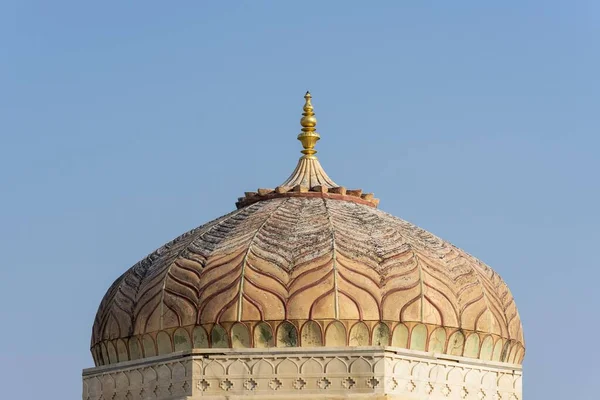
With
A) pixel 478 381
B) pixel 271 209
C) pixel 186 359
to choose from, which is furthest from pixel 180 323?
pixel 478 381

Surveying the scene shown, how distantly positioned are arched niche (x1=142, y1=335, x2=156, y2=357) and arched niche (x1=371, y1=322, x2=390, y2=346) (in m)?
3.01

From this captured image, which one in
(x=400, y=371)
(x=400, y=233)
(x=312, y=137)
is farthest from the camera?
(x=312, y=137)

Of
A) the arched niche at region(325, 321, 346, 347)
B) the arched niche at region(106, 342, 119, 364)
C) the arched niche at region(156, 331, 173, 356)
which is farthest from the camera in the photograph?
the arched niche at region(106, 342, 119, 364)

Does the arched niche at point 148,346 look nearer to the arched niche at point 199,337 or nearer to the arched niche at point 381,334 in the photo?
the arched niche at point 199,337

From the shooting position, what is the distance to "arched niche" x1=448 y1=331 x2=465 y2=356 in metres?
24.8

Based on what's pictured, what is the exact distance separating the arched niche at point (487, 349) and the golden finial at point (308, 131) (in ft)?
14.1

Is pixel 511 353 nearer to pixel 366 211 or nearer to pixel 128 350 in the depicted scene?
pixel 366 211

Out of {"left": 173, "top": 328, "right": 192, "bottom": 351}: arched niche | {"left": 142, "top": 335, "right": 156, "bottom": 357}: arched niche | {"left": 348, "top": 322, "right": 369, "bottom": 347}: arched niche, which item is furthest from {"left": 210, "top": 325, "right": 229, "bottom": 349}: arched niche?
{"left": 348, "top": 322, "right": 369, "bottom": 347}: arched niche

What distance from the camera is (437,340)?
24672mm

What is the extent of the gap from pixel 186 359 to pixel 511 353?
4.67m

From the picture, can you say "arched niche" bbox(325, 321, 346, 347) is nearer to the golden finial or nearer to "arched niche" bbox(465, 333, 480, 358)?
"arched niche" bbox(465, 333, 480, 358)

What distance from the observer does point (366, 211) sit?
2653cm

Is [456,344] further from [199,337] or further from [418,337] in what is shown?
[199,337]

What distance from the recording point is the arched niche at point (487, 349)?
82.9 feet
